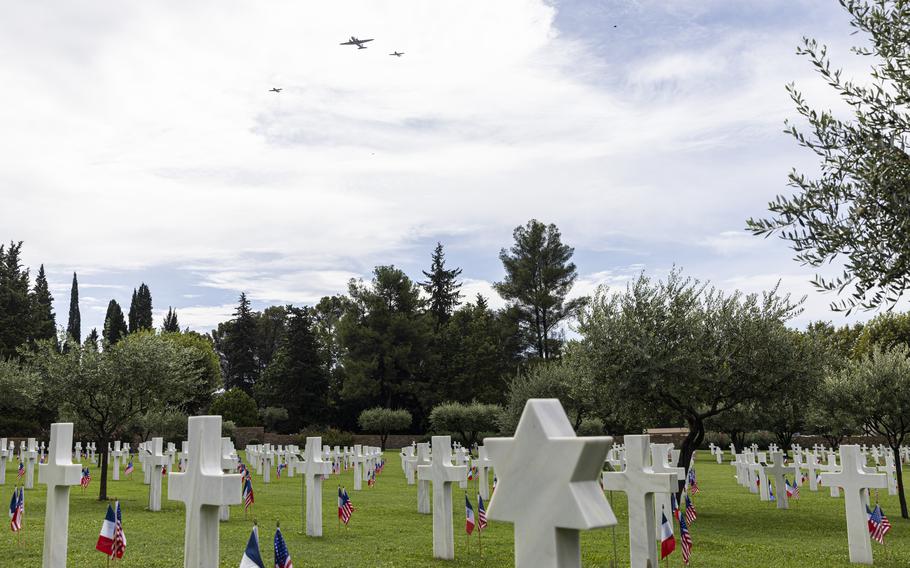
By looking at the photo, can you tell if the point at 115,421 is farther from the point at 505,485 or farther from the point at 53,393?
the point at 505,485

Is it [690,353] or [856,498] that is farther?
[690,353]

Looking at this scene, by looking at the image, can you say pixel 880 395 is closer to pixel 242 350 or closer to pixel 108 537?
pixel 108 537

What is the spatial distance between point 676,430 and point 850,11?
5142 centimetres

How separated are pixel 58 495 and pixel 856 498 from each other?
38.6 feet

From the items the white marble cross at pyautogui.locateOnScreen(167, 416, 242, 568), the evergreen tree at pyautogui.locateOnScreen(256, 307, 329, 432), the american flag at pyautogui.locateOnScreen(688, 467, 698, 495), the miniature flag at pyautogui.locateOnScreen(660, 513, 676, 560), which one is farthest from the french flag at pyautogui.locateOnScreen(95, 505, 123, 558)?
the evergreen tree at pyautogui.locateOnScreen(256, 307, 329, 432)

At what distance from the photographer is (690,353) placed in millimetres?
19375

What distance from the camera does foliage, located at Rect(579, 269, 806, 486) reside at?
19.4 metres

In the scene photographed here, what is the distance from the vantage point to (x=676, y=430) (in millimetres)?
56250

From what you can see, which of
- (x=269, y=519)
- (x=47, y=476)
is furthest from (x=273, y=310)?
(x=47, y=476)

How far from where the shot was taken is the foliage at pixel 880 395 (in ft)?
62.5

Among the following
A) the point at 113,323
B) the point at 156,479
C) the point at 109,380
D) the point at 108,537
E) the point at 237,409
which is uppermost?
the point at 113,323

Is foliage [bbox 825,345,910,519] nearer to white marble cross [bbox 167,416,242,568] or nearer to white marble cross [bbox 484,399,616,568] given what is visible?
white marble cross [bbox 167,416,242,568]

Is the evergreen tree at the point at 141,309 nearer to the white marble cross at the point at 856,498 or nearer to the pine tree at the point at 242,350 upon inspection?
the pine tree at the point at 242,350

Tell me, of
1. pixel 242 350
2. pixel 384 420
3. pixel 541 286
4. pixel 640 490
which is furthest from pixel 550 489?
pixel 242 350
